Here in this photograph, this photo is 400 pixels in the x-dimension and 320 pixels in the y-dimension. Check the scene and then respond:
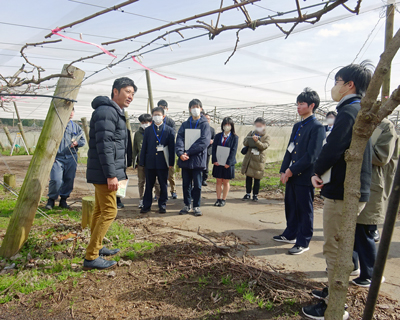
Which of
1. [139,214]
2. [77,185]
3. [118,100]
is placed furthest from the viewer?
[77,185]

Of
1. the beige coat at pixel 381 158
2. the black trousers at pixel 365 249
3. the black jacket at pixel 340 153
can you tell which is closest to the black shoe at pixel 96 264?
the black jacket at pixel 340 153

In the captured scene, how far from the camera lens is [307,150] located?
12.3ft

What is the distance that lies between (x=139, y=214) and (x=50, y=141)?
2418 mm

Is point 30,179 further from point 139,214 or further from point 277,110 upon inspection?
point 277,110

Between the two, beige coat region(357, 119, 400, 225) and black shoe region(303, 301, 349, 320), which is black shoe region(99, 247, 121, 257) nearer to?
black shoe region(303, 301, 349, 320)

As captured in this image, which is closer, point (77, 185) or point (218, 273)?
point (218, 273)

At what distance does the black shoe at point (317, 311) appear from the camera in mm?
2352

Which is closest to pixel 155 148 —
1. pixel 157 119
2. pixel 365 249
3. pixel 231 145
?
pixel 157 119

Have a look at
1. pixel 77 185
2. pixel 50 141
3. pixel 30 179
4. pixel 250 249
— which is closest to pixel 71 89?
pixel 50 141

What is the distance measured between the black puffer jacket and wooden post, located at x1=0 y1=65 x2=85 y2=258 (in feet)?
2.19

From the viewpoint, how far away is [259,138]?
670cm

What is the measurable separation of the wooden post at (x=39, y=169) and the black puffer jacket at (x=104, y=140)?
0.67 metres

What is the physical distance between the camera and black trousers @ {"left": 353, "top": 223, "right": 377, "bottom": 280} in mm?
2762

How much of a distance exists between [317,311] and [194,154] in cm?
349
